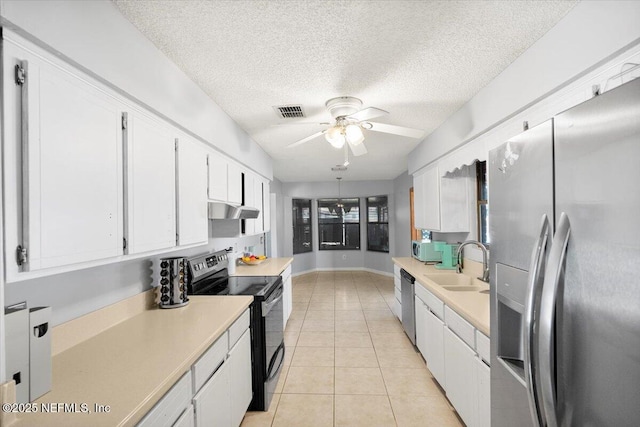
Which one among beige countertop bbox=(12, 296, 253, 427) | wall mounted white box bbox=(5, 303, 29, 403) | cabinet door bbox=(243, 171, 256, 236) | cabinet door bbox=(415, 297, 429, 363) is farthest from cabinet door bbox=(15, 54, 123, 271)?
cabinet door bbox=(415, 297, 429, 363)

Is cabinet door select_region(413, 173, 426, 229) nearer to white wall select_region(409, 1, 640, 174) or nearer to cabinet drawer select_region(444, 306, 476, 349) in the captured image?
white wall select_region(409, 1, 640, 174)

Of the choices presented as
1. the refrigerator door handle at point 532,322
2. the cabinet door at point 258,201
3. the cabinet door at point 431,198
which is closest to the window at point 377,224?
the cabinet door at point 431,198

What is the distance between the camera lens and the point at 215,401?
5.37 feet

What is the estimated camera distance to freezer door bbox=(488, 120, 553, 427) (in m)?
0.97

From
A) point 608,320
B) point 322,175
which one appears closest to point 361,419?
point 608,320

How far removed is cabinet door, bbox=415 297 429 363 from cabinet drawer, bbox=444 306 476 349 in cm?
58

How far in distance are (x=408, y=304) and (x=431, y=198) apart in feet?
4.46

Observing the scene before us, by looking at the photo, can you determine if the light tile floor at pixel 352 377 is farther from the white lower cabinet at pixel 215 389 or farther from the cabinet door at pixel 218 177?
the cabinet door at pixel 218 177

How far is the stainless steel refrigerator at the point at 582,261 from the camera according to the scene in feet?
2.15

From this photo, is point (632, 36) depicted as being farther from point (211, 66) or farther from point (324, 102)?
point (211, 66)

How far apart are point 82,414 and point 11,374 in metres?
0.27

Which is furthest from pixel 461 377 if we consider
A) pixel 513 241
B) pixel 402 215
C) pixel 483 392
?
pixel 402 215

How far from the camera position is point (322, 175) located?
711cm

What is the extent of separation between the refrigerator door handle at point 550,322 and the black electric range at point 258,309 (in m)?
1.95
